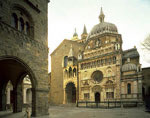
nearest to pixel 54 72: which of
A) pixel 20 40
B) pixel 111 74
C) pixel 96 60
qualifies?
pixel 96 60

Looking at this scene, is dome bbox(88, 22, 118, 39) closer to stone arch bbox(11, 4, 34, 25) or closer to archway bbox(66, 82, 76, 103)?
archway bbox(66, 82, 76, 103)

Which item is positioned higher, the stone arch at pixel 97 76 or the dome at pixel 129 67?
the dome at pixel 129 67

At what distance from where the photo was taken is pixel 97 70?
101ft

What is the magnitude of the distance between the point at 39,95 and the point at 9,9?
792cm

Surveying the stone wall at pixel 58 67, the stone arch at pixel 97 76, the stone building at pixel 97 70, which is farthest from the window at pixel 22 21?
the stone wall at pixel 58 67

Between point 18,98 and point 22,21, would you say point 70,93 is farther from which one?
point 22,21

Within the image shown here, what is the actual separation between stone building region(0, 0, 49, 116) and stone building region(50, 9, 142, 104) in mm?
16305

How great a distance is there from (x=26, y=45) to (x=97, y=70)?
20.1 meters

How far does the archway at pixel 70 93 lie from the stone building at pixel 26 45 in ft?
62.9

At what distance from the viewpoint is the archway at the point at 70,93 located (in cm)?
3578

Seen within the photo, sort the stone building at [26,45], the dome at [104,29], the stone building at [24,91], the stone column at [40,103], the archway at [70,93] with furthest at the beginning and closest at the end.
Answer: the archway at [70,93], the dome at [104,29], the stone building at [24,91], the stone column at [40,103], the stone building at [26,45]

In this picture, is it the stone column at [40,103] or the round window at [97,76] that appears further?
the round window at [97,76]

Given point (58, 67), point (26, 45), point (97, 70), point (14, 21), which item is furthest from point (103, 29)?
point (14, 21)

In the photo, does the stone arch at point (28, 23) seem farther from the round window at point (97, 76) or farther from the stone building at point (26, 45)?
the round window at point (97, 76)
